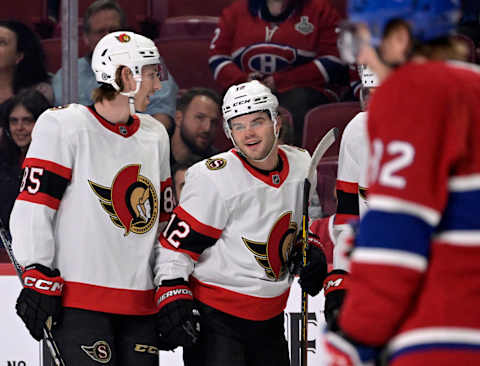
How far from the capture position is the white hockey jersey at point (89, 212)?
92.0 inches

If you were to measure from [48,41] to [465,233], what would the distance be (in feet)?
9.23

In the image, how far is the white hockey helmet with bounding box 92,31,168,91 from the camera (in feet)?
8.14

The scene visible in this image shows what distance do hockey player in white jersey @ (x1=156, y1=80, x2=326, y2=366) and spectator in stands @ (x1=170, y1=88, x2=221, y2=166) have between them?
101cm

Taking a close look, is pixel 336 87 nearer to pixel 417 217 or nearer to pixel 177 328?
pixel 177 328

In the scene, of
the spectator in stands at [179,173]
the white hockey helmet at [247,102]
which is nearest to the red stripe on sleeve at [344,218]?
the white hockey helmet at [247,102]

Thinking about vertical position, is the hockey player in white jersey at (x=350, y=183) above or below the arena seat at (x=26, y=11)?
below

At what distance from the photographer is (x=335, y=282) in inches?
98.2

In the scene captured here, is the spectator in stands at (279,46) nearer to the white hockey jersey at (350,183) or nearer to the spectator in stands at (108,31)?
the spectator in stands at (108,31)

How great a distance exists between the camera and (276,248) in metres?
2.45

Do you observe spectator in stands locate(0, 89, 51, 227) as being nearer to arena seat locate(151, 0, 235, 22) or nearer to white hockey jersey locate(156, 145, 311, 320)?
arena seat locate(151, 0, 235, 22)

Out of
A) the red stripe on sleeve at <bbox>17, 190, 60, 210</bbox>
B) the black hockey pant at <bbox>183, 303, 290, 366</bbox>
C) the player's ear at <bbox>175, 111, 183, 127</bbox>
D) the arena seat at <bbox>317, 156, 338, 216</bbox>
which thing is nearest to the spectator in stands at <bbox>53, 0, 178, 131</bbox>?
the player's ear at <bbox>175, 111, 183, 127</bbox>

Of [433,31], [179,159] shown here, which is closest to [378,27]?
[433,31]

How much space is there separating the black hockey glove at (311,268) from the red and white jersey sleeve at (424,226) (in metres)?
1.24

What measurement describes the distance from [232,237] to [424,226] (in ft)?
4.24
